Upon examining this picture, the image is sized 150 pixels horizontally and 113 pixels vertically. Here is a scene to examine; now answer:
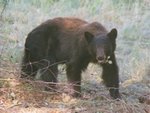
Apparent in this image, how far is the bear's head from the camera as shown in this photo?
661 cm

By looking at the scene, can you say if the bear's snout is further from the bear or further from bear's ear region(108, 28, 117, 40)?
bear's ear region(108, 28, 117, 40)

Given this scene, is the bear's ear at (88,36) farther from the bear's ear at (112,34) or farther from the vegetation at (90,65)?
the vegetation at (90,65)

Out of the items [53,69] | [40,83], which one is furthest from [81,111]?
[53,69]

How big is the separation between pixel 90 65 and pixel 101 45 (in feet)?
7.18

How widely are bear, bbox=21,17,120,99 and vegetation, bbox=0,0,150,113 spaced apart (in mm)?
232

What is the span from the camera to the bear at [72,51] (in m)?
6.75

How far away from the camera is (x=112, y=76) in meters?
7.05

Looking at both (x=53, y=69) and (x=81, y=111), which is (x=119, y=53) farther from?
(x=81, y=111)

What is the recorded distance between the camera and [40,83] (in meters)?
6.38

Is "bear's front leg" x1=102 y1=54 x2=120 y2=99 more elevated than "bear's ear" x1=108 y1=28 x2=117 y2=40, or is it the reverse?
"bear's ear" x1=108 y1=28 x2=117 y2=40

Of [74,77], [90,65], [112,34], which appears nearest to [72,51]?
[74,77]

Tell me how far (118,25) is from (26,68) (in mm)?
4331

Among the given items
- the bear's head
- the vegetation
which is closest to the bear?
the bear's head

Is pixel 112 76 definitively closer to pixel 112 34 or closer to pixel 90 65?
pixel 112 34
